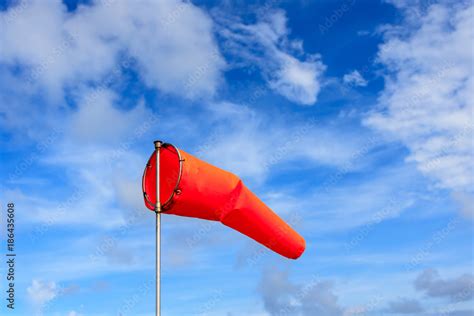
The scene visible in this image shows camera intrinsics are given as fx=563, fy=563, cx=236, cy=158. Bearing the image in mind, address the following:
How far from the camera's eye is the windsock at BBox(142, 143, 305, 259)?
256 inches

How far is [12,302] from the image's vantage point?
9.93 metres

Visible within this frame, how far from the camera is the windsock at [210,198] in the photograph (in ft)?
21.3

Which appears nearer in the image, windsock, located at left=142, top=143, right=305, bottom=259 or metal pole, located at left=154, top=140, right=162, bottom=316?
metal pole, located at left=154, top=140, right=162, bottom=316

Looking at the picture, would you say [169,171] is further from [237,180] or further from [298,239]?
[298,239]

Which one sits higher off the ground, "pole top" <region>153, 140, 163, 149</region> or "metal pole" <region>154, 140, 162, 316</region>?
"pole top" <region>153, 140, 163, 149</region>

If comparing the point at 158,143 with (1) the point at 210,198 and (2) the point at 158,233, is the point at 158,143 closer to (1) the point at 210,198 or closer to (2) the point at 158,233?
(1) the point at 210,198

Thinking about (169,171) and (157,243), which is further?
(169,171)

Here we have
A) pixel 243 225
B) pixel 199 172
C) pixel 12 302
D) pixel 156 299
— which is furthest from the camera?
pixel 12 302

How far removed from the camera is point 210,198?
263 inches

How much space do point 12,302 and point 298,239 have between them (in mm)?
5597

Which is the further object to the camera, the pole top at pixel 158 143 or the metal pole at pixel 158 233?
the pole top at pixel 158 143

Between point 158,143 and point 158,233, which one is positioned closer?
point 158,233

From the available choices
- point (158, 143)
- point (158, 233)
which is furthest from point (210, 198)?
point (158, 143)

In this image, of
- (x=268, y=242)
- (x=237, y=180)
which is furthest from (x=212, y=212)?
(x=268, y=242)
